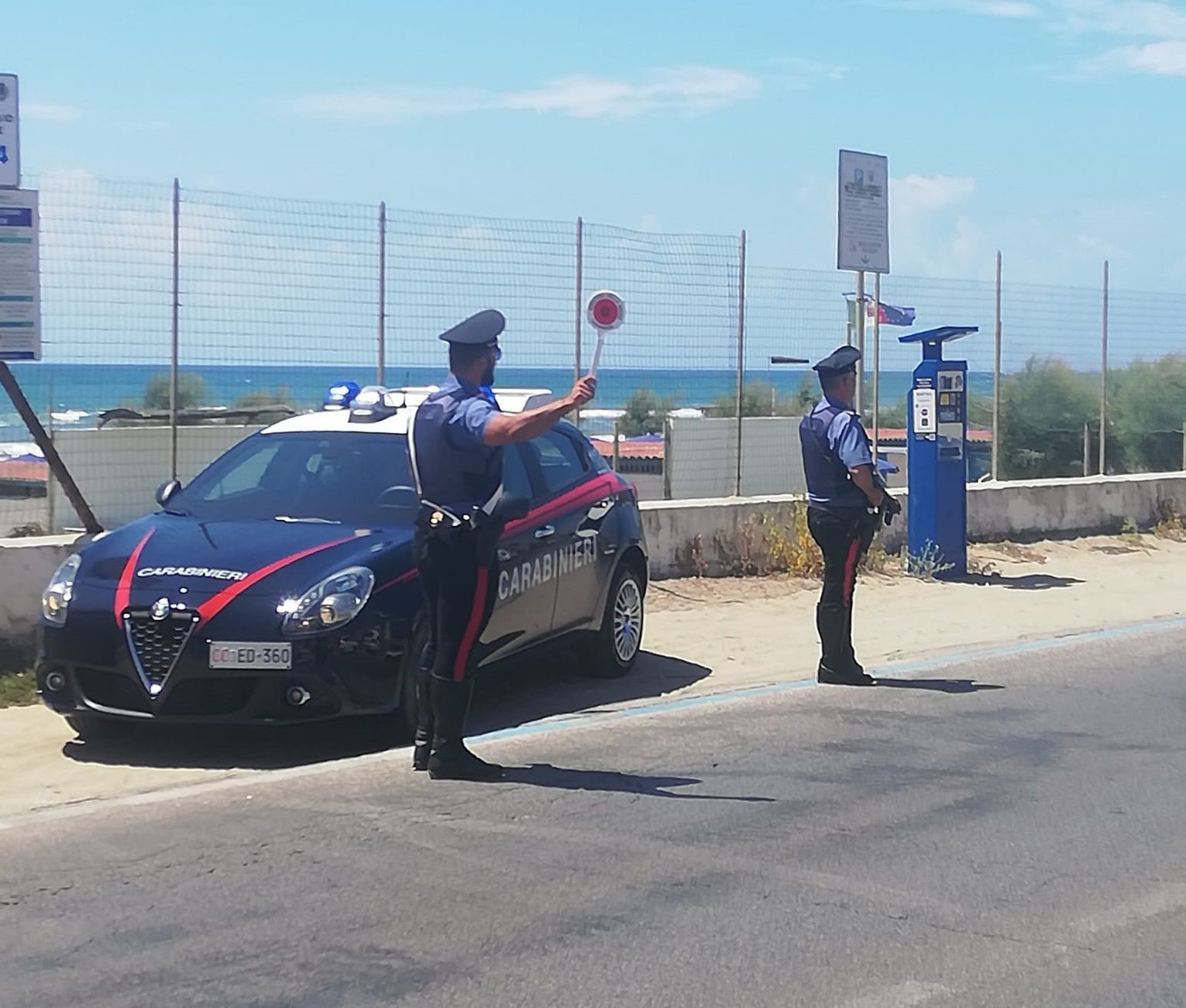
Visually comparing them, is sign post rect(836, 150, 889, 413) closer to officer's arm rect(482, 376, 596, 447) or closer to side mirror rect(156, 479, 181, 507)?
side mirror rect(156, 479, 181, 507)

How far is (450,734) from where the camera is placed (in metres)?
7.27

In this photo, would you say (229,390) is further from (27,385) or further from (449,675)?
(449,675)

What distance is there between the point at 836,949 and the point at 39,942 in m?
2.45

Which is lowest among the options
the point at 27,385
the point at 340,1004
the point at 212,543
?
the point at 340,1004

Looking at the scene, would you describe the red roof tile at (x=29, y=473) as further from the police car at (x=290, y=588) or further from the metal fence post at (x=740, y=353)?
the metal fence post at (x=740, y=353)

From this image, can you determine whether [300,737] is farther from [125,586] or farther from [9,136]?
[9,136]

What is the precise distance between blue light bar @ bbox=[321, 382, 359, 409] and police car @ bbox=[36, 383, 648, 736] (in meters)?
0.08

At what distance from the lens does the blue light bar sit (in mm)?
9562

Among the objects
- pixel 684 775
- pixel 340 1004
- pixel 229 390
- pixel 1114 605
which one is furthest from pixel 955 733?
pixel 229 390

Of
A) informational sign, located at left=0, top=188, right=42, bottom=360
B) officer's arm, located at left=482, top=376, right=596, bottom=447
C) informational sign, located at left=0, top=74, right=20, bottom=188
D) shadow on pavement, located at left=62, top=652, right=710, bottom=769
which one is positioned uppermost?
informational sign, located at left=0, top=74, right=20, bottom=188

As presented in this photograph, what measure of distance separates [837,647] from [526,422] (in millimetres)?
Answer: 3613

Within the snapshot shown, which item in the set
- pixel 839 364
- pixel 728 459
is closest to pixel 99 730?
pixel 839 364

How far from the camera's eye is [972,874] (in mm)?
6000

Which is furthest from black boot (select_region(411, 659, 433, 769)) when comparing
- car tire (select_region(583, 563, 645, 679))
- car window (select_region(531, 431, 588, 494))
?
car tire (select_region(583, 563, 645, 679))
